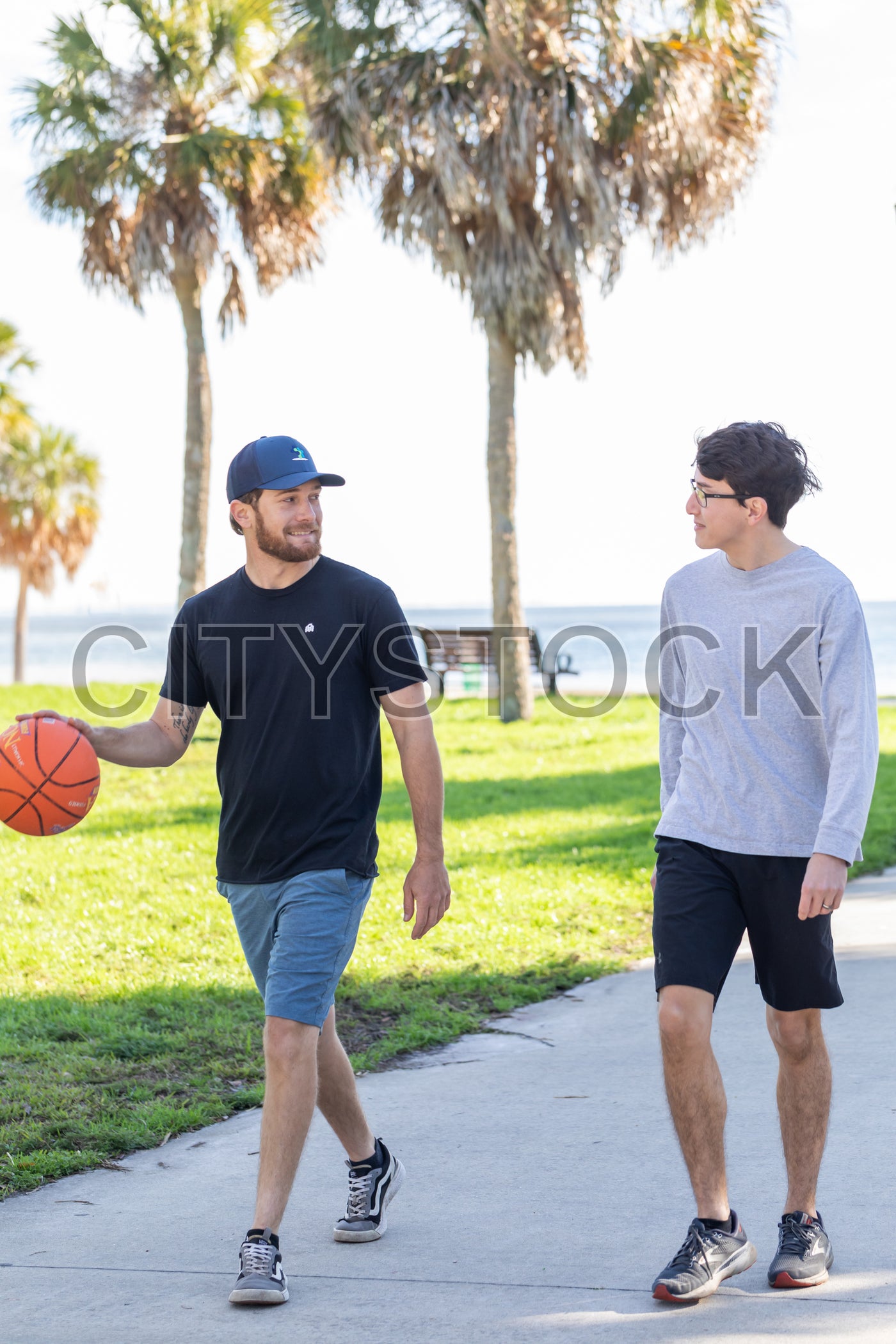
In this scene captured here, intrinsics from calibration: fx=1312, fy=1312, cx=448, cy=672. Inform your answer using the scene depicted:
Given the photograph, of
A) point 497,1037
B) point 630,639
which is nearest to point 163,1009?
point 497,1037

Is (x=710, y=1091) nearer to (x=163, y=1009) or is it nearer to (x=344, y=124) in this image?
(x=163, y=1009)

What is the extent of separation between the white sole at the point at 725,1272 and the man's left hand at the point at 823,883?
85 cm

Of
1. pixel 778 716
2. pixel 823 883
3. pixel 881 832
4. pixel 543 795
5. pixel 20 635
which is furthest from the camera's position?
pixel 20 635

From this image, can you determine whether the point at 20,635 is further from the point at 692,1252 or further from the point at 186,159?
the point at 692,1252

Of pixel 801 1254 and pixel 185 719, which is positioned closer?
pixel 801 1254

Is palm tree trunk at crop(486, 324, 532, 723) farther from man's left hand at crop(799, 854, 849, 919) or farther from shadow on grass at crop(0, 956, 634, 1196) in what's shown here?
man's left hand at crop(799, 854, 849, 919)

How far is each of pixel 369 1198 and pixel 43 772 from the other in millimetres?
1562

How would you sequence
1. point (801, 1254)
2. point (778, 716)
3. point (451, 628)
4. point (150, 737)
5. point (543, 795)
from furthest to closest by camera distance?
point (451, 628) < point (543, 795) < point (150, 737) < point (778, 716) < point (801, 1254)

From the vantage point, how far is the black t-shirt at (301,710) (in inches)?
137

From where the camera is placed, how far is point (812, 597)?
3.19 m

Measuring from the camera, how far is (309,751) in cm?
349

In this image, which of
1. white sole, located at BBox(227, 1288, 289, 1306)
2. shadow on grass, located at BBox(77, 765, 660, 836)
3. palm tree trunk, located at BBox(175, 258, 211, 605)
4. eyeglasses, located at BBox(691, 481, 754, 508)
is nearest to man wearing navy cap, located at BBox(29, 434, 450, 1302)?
white sole, located at BBox(227, 1288, 289, 1306)

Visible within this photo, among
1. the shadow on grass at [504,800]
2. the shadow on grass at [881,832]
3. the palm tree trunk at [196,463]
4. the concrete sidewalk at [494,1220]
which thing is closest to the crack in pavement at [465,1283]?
the concrete sidewalk at [494,1220]

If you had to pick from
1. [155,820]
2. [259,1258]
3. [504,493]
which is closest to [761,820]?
[259,1258]
